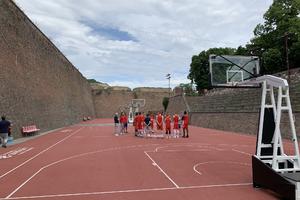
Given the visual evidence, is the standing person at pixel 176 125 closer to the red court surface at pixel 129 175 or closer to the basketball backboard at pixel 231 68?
the red court surface at pixel 129 175

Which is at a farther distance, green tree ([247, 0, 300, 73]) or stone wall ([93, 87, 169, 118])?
stone wall ([93, 87, 169, 118])

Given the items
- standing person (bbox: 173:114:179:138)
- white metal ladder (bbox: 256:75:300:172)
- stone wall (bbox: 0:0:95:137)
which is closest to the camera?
white metal ladder (bbox: 256:75:300:172)

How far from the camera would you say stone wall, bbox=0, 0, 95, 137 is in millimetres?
23188

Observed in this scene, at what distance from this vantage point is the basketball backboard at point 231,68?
1112 centimetres

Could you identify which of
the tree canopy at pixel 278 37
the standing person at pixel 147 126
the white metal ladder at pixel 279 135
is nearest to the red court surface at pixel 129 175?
the white metal ladder at pixel 279 135

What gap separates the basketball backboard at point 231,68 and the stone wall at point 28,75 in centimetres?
1492

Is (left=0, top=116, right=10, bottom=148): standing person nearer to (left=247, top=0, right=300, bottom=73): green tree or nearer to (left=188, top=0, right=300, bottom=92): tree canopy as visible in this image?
(left=188, top=0, right=300, bottom=92): tree canopy

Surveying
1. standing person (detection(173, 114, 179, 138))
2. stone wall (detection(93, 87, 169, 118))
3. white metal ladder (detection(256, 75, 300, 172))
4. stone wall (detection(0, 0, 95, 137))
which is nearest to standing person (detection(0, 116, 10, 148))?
stone wall (detection(0, 0, 95, 137))

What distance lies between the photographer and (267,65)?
39.1 metres

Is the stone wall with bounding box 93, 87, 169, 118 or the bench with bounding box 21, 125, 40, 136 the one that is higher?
the stone wall with bounding box 93, 87, 169, 118

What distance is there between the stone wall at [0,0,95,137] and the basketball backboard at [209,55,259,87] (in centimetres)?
1492

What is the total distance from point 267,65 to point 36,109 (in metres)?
25.0

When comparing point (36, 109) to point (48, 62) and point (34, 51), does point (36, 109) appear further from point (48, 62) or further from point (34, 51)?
point (48, 62)

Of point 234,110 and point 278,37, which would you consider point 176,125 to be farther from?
point 278,37
